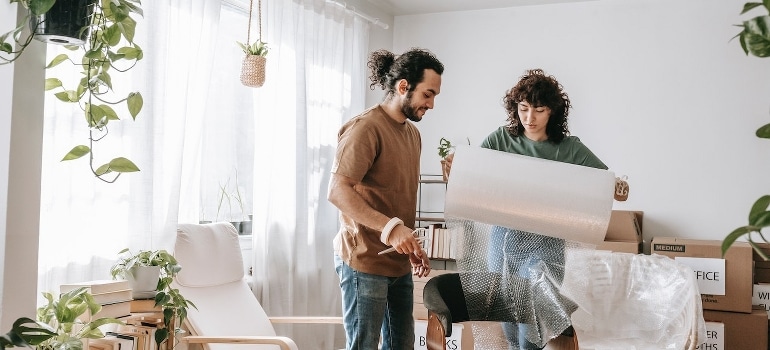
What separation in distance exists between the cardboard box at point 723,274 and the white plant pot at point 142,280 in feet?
8.45

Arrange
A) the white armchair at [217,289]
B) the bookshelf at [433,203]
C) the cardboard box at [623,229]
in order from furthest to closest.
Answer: the bookshelf at [433,203], the cardboard box at [623,229], the white armchair at [217,289]

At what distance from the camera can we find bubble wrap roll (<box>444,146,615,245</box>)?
186cm

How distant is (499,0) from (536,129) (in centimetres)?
223

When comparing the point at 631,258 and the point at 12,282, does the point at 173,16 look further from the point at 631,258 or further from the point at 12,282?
the point at 631,258

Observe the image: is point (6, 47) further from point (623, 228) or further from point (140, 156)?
point (623, 228)

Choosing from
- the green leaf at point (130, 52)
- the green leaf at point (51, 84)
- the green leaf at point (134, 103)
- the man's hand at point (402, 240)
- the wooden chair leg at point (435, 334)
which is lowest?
the wooden chair leg at point (435, 334)

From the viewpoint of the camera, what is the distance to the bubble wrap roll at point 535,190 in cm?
186

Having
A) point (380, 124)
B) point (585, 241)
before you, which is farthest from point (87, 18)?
point (585, 241)

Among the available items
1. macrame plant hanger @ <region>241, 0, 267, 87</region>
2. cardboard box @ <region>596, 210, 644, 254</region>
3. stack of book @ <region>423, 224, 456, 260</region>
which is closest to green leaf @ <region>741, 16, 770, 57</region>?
macrame plant hanger @ <region>241, 0, 267, 87</region>

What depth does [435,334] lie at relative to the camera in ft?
6.26

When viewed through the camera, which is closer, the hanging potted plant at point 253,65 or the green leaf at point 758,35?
the green leaf at point 758,35

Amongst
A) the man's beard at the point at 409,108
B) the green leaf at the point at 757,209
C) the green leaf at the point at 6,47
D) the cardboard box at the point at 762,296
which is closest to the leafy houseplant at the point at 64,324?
the green leaf at the point at 6,47

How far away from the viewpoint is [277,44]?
3.34m

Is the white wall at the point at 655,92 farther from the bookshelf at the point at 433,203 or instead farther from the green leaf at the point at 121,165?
the green leaf at the point at 121,165
